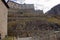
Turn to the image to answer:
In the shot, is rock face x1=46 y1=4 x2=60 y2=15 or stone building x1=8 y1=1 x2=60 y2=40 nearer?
stone building x1=8 y1=1 x2=60 y2=40

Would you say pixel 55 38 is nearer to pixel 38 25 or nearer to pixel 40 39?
pixel 40 39

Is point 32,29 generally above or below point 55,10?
→ below

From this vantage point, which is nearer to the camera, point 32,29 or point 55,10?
point 32,29

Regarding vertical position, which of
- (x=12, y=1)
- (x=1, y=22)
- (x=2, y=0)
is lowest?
(x=1, y=22)

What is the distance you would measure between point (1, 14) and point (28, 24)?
17901 millimetres

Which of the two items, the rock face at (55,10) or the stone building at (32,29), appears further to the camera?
the rock face at (55,10)

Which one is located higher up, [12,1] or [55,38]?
[12,1]

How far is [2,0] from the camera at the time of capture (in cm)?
2167

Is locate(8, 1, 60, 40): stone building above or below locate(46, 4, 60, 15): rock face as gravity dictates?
below

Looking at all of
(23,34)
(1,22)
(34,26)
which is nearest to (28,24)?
(34,26)

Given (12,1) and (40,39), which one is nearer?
(40,39)

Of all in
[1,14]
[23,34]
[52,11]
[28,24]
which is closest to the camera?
[1,14]

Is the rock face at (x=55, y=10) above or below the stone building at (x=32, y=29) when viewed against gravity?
above

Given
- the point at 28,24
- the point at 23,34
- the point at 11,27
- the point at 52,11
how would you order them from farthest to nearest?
the point at 52,11
the point at 28,24
the point at 11,27
the point at 23,34
